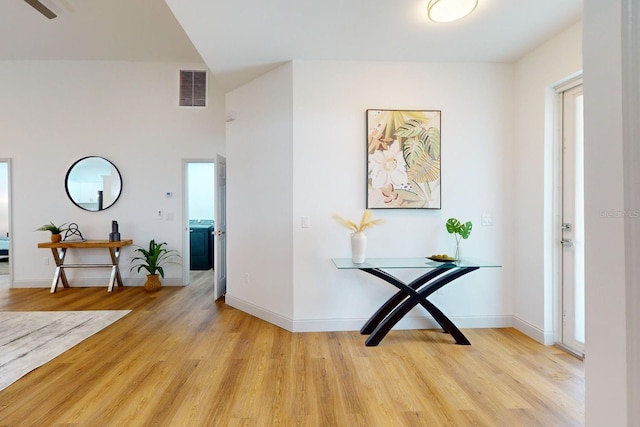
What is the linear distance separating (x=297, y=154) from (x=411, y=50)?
143cm

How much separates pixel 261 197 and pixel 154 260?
2.31 m

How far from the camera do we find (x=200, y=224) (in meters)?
6.90

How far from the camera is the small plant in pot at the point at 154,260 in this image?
4449 mm

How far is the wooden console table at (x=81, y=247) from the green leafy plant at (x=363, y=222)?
3464 millimetres

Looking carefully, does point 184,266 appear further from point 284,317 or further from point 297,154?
point 297,154

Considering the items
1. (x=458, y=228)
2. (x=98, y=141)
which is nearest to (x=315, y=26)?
(x=458, y=228)

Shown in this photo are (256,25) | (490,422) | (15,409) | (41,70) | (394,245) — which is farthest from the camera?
(41,70)

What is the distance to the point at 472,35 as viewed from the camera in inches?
102

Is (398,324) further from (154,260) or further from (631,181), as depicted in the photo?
(154,260)

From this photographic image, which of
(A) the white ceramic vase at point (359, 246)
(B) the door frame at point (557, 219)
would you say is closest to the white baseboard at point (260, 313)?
(A) the white ceramic vase at point (359, 246)

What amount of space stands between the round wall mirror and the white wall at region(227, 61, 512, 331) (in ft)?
10.6

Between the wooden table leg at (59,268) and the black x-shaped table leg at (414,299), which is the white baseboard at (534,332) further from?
the wooden table leg at (59,268)

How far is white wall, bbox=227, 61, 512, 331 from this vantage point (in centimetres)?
301

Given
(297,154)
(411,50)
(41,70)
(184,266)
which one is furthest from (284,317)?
(41,70)
